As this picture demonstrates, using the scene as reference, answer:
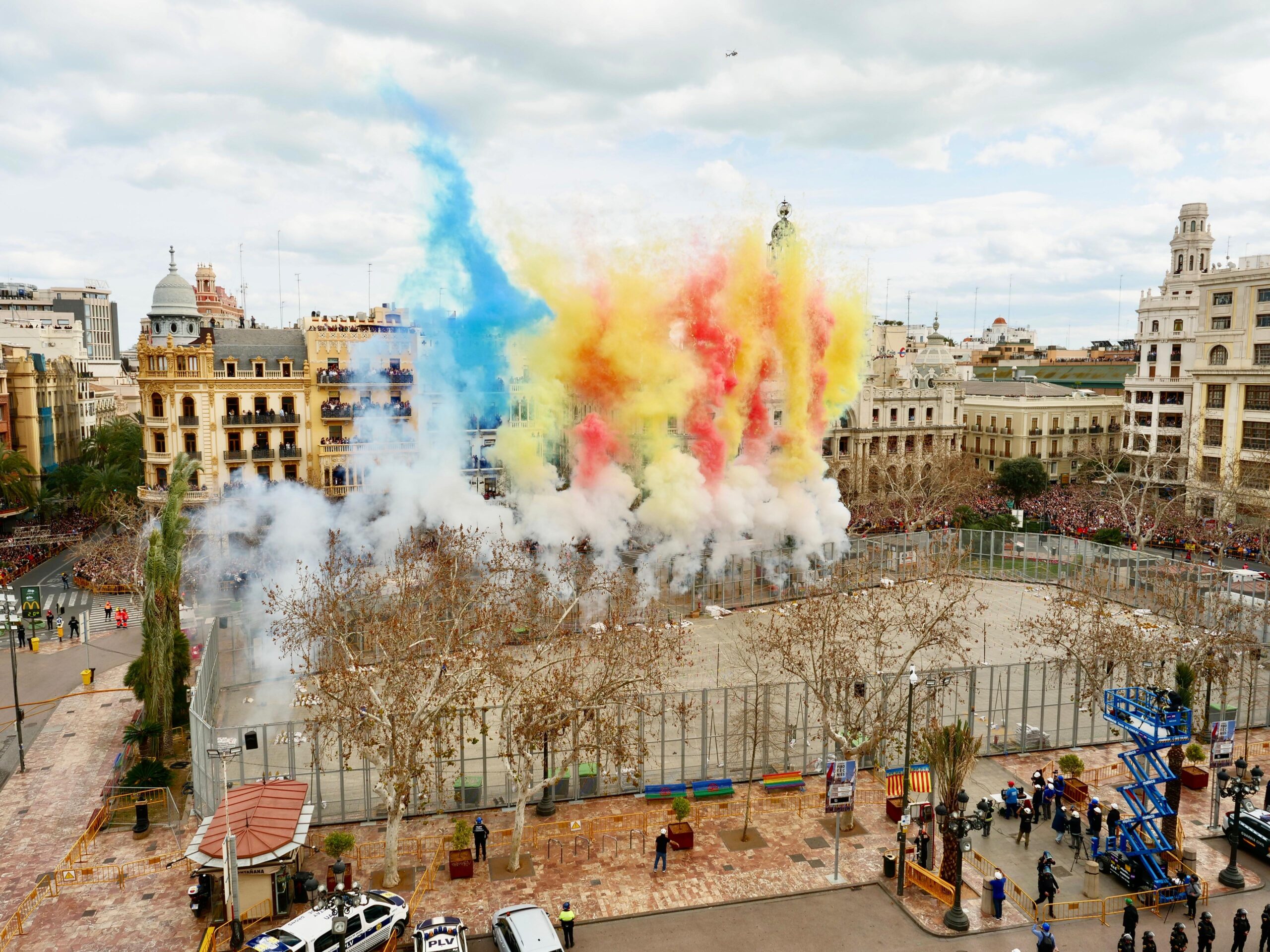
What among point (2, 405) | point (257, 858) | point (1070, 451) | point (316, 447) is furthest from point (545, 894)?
point (1070, 451)

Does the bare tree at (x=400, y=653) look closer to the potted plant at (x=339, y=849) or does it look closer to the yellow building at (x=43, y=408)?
the potted plant at (x=339, y=849)

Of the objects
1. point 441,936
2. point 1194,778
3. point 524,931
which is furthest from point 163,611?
point 1194,778

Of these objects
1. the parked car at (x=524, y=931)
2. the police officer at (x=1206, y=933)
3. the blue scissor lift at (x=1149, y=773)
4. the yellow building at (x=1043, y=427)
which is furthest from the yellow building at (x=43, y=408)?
the yellow building at (x=1043, y=427)

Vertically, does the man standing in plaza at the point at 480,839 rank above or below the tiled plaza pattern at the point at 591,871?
above

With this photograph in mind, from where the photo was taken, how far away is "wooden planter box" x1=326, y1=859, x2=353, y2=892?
2363 cm

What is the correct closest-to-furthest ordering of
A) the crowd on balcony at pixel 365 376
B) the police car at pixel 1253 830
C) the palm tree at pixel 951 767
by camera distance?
the palm tree at pixel 951 767 < the police car at pixel 1253 830 < the crowd on balcony at pixel 365 376

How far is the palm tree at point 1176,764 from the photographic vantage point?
996 inches

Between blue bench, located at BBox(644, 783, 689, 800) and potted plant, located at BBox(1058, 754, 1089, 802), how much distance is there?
39.1 ft

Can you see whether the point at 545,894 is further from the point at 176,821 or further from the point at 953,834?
the point at 176,821

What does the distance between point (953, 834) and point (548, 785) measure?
11.8 meters

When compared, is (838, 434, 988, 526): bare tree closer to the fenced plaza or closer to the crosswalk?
the fenced plaza

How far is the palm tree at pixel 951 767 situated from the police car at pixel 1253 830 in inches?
326

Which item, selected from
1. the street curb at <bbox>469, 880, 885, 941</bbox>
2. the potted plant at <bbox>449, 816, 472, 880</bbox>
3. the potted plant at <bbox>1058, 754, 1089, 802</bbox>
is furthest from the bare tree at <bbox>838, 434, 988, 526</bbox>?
the potted plant at <bbox>449, 816, 472, 880</bbox>

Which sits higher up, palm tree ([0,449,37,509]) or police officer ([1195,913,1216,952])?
palm tree ([0,449,37,509])
